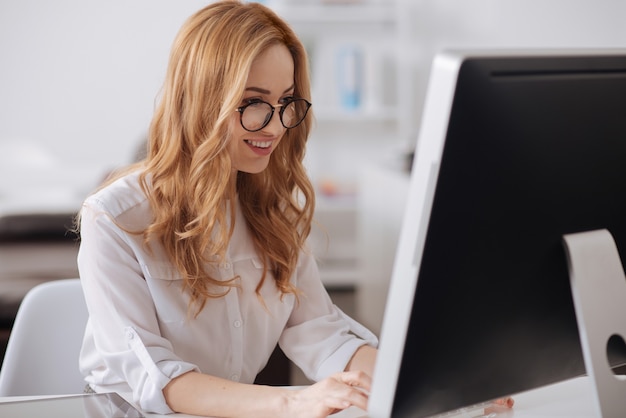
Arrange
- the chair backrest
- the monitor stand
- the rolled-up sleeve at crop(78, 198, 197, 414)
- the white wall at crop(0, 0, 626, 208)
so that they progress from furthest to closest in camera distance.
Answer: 1. the white wall at crop(0, 0, 626, 208)
2. the chair backrest
3. the rolled-up sleeve at crop(78, 198, 197, 414)
4. the monitor stand

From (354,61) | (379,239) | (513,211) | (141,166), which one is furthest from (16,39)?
(513,211)

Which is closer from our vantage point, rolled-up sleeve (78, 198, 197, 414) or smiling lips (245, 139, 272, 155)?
rolled-up sleeve (78, 198, 197, 414)

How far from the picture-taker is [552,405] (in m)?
1.15

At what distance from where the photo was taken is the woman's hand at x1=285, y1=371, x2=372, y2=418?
40.5 inches

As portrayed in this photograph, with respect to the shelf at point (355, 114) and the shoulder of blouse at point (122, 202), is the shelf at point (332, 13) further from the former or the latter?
the shoulder of blouse at point (122, 202)

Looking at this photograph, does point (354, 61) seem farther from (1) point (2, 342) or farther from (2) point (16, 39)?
(1) point (2, 342)

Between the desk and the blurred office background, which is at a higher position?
the blurred office background

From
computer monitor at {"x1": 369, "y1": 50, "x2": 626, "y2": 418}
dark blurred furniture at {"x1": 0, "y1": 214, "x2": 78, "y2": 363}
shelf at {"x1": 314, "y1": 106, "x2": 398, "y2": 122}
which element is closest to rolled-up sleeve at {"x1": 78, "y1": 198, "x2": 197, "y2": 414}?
computer monitor at {"x1": 369, "y1": 50, "x2": 626, "y2": 418}

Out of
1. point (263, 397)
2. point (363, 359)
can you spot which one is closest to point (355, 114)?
point (363, 359)

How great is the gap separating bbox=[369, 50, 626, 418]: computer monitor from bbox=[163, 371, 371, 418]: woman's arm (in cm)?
25

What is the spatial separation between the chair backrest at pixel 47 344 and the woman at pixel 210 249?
13 cm

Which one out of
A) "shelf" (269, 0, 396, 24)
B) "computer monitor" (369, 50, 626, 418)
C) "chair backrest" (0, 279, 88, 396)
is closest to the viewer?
"computer monitor" (369, 50, 626, 418)

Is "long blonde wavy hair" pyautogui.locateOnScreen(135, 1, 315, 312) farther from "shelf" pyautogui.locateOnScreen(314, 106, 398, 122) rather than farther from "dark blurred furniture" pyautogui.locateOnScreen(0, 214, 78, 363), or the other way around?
"shelf" pyautogui.locateOnScreen(314, 106, 398, 122)

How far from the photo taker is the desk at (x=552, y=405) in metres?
1.11
